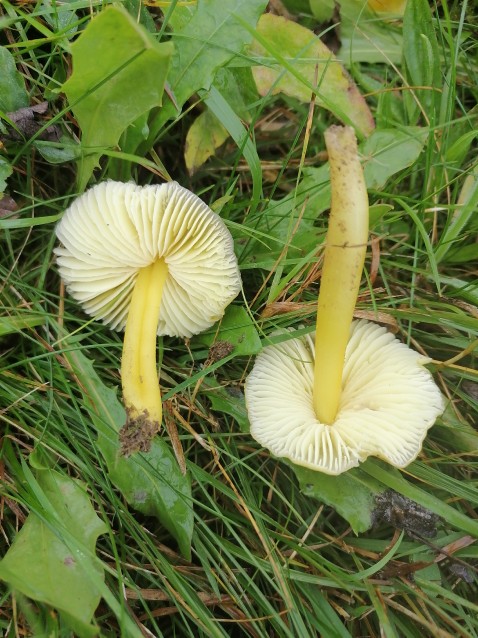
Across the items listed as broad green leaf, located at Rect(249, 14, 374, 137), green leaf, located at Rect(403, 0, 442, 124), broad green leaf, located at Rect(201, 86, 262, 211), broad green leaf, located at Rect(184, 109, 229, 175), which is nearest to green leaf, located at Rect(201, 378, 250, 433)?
broad green leaf, located at Rect(201, 86, 262, 211)

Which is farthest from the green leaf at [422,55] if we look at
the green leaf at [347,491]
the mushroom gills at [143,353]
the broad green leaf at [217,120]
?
the green leaf at [347,491]

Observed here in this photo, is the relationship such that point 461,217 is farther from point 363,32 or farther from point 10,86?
Answer: point 10,86

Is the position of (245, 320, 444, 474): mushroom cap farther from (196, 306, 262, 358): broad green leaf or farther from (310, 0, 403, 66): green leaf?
(310, 0, 403, 66): green leaf

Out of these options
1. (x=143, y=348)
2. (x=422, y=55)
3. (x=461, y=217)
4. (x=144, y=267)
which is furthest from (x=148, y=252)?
(x=422, y=55)

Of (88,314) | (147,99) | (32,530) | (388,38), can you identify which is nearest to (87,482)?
(32,530)

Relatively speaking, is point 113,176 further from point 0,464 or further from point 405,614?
point 405,614

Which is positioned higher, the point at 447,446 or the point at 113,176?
the point at 113,176
